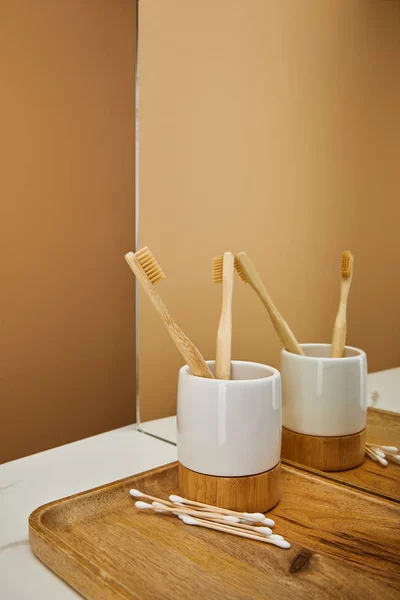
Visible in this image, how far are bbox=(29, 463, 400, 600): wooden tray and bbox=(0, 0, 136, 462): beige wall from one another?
55cm

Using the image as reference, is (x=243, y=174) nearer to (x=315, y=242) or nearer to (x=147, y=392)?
(x=315, y=242)

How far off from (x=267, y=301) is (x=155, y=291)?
0.18 m

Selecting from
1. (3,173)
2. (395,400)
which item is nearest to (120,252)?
(3,173)

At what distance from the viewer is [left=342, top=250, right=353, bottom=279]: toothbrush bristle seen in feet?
2.32

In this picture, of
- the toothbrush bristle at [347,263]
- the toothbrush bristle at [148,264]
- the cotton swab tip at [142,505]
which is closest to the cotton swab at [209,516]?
the cotton swab tip at [142,505]

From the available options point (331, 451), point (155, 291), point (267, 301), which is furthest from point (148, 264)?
point (331, 451)

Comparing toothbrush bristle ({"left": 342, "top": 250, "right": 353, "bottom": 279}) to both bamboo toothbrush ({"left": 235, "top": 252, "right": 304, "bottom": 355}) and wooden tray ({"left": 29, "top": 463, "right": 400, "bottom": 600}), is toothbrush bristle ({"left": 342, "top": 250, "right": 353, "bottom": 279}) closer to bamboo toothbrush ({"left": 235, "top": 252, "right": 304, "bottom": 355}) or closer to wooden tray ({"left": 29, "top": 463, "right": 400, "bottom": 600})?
bamboo toothbrush ({"left": 235, "top": 252, "right": 304, "bottom": 355})

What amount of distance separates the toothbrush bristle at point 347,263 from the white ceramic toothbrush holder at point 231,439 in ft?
0.69

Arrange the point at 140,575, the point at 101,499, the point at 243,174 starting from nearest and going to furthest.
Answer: the point at 140,575 → the point at 101,499 → the point at 243,174

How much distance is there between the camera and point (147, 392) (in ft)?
3.15

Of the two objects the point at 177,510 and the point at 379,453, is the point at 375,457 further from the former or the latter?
the point at 177,510

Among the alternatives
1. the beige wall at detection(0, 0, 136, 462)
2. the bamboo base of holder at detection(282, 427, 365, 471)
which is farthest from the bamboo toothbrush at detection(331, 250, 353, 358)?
the beige wall at detection(0, 0, 136, 462)

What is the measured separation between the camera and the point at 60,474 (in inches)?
29.2

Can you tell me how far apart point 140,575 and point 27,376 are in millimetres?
701
